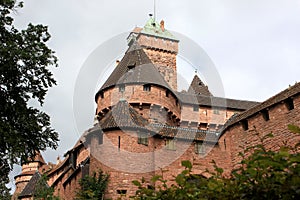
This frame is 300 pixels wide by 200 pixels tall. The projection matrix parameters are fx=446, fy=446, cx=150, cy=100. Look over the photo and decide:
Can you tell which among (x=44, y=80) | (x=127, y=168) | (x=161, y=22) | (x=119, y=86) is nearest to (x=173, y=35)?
(x=161, y=22)

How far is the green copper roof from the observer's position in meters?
45.8

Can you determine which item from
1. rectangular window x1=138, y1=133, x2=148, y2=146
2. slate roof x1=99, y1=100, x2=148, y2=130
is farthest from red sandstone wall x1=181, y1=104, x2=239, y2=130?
rectangular window x1=138, y1=133, x2=148, y2=146

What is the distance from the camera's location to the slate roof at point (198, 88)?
124 feet

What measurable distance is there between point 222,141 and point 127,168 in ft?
16.0

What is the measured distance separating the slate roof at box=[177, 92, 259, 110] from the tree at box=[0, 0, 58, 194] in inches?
863

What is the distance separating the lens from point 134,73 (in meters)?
27.1

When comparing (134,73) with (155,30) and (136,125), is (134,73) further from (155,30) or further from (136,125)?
(155,30)

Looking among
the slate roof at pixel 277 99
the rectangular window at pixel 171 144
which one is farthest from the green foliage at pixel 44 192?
the slate roof at pixel 277 99

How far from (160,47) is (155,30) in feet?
9.35

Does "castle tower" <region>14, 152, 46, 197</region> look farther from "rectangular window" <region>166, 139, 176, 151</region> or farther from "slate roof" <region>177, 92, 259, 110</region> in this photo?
"rectangular window" <region>166, 139, 176, 151</region>

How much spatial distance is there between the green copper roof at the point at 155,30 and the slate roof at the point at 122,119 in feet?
86.2

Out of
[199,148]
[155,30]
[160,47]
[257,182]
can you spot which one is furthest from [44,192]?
[155,30]

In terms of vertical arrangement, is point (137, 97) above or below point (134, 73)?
below

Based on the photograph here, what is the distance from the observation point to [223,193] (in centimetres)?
341
